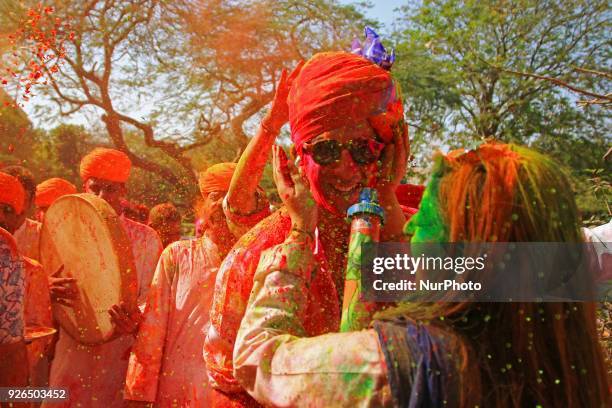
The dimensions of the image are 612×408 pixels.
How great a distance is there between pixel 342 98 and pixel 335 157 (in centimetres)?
17

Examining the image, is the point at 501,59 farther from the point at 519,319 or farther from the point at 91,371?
the point at 519,319

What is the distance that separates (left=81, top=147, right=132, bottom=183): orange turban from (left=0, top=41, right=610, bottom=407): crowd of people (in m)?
1.13

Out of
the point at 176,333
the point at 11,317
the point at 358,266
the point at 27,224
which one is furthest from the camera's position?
the point at 27,224

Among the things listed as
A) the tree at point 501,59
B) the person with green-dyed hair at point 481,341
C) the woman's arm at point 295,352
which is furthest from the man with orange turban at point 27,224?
the tree at point 501,59

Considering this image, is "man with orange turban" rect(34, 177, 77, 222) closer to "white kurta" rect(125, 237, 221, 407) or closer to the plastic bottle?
"white kurta" rect(125, 237, 221, 407)

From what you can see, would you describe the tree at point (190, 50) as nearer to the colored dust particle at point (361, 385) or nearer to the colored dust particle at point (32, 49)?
the colored dust particle at point (32, 49)

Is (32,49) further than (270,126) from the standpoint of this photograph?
Yes

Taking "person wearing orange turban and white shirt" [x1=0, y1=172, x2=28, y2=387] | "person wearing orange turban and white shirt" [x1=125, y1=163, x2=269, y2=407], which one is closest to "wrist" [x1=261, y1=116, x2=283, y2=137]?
"person wearing orange turban and white shirt" [x1=125, y1=163, x2=269, y2=407]

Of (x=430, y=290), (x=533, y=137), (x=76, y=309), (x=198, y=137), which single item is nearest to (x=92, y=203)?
(x=76, y=309)

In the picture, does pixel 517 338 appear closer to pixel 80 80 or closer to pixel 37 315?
pixel 37 315

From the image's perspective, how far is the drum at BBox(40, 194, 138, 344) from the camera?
140 inches

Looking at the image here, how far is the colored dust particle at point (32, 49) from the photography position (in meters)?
6.86

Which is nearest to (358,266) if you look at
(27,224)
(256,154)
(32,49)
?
(256,154)

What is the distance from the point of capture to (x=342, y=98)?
2.01 metres
